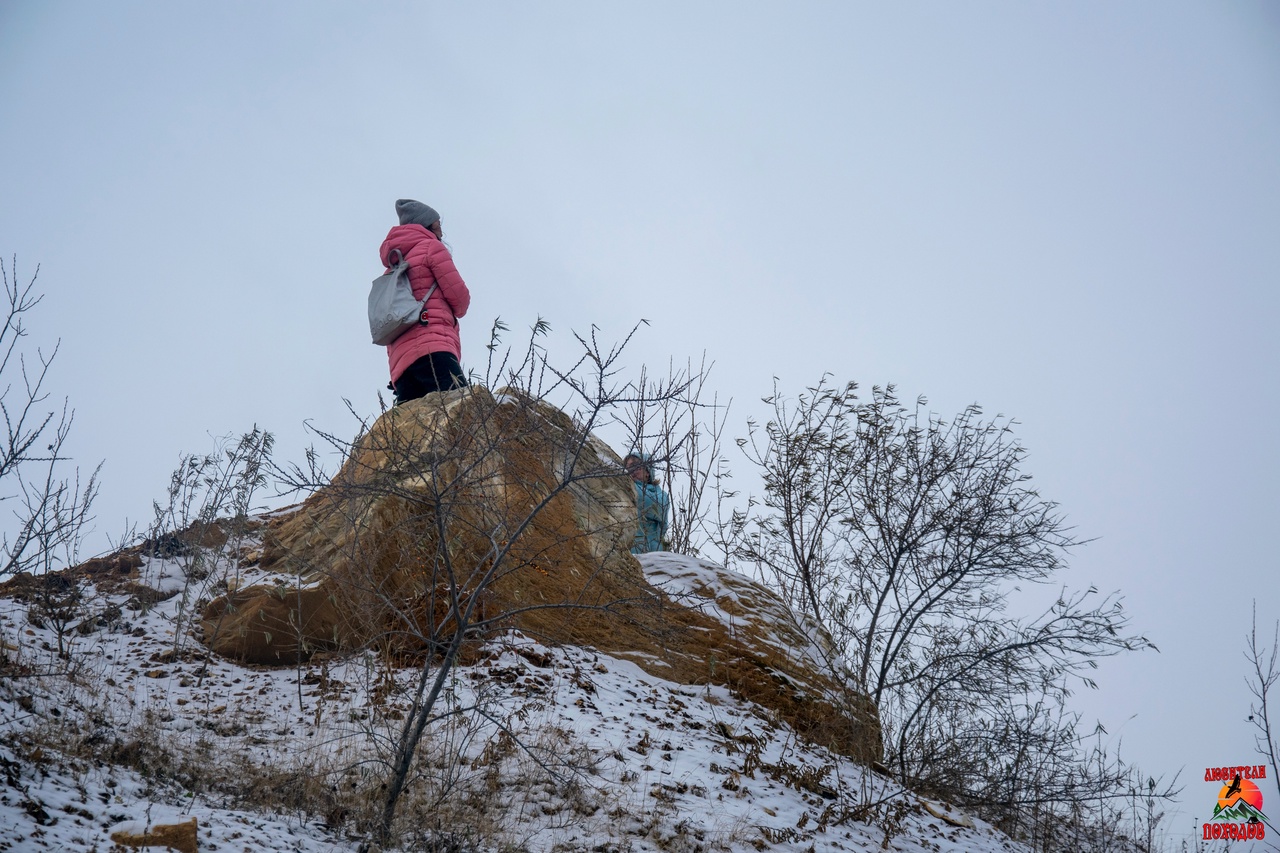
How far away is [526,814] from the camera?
12.9 ft

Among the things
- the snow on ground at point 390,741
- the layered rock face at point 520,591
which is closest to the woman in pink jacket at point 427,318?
the layered rock face at point 520,591

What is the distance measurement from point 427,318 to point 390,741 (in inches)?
144

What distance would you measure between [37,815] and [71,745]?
83 cm

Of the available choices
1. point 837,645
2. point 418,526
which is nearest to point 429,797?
point 418,526

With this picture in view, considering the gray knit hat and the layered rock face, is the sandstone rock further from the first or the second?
the gray knit hat

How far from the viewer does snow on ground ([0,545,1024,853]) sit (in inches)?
132

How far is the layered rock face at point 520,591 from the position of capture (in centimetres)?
516

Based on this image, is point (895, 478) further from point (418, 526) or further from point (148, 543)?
point (148, 543)

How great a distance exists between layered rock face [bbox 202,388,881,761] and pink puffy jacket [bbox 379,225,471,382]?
1.78 ft

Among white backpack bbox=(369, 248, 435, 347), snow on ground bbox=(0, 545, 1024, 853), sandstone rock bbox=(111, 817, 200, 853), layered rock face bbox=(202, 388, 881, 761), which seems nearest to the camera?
sandstone rock bbox=(111, 817, 200, 853)

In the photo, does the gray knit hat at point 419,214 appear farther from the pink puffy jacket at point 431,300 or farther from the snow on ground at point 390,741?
the snow on ground at point 390,741

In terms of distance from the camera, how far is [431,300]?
21.8 feet

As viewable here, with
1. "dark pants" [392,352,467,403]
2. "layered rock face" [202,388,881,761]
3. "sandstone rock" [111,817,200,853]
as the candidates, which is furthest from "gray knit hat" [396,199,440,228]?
"sandstone rock" [111,817,200,853]

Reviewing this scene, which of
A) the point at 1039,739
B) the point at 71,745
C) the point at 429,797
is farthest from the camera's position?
the point at 1039,739
